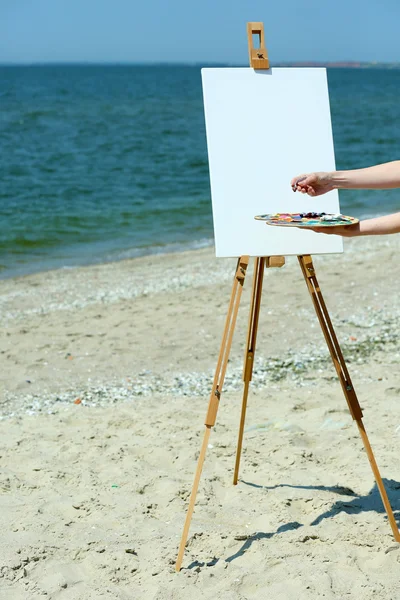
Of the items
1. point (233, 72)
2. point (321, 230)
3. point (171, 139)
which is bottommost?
point (321, 230)

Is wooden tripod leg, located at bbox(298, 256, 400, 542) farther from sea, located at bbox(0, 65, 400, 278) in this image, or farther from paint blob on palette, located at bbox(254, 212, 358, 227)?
sea, located at bbox(0, 65, 400, 278)

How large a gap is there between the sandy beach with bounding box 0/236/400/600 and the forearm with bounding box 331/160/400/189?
1.72 metres

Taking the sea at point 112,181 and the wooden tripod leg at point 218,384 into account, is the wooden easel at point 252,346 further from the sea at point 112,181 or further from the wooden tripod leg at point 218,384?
the sea at point 112,181

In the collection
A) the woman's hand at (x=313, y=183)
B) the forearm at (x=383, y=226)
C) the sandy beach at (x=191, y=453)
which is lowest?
the sandy beach at (x=191, y=453)

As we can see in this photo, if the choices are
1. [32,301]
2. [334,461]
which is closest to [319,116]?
[334,461]

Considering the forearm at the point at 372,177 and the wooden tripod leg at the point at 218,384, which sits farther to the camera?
the forearm at the point at 372,177

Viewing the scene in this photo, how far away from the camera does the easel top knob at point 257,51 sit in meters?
3.90

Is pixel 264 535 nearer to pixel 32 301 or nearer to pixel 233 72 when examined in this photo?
pixel 233 72

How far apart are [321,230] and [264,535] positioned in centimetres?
156

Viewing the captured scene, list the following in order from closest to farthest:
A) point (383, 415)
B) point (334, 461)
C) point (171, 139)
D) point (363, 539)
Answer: point (363, 539), point (334, 461), point (383, 415), point (171, 139)

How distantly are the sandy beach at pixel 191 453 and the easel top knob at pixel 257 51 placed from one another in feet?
7.71

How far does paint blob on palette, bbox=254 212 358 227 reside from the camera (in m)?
3.29

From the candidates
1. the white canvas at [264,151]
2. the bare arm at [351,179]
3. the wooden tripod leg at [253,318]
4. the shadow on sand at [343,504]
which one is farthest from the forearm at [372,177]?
the shadow on sand at [343,504]

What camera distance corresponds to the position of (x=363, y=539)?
3.59 meters
